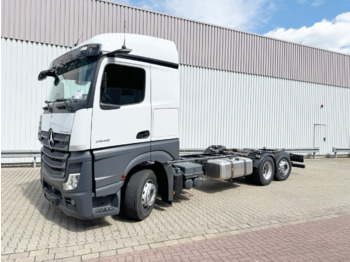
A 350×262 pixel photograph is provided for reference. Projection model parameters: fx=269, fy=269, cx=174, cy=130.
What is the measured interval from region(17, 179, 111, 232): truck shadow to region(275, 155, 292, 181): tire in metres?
5.91

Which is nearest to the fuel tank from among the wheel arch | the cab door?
the wheel arch

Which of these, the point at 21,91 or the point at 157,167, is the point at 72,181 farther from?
the point at 21,91

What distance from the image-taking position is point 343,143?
1653 centimetres

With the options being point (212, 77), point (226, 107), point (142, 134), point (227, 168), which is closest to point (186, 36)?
point (212, 77)

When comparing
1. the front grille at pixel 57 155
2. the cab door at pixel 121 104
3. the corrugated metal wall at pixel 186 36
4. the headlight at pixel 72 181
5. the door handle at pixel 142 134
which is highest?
the corrugated metal wall at pixel 186 36

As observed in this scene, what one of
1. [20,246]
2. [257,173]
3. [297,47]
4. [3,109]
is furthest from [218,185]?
[297,47]

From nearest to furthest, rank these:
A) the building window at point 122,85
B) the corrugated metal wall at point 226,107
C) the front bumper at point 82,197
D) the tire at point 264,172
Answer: the front bumper at point 82,197 < the building window at point 122,85 < the tire at point 264,172 < the corrugated metal wall at point 226,107

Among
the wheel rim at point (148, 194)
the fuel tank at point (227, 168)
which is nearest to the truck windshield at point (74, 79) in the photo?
the wheel rim at point (148, 194)

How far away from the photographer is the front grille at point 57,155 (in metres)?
4.18

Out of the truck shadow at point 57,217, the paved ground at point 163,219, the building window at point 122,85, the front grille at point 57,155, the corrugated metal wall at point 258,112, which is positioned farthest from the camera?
the corrugated metal wall at point 258,112

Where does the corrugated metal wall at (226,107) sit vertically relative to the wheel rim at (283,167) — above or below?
above

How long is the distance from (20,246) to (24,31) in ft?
28.4

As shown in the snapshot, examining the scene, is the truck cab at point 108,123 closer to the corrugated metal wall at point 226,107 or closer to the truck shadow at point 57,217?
the truck shadow at point 57,217

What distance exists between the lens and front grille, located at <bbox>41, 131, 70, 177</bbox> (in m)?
4.18
